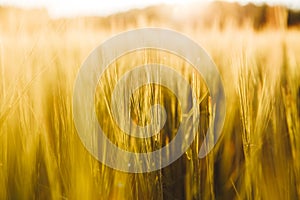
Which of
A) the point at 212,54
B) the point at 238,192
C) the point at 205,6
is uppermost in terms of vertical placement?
the point at 205,6

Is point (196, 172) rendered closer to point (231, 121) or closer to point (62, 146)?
point (231, 121)

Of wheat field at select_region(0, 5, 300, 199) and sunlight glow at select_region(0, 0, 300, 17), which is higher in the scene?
sunlight glow at select_region(0, 0, 300, 17)

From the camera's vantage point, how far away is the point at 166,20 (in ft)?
2.93

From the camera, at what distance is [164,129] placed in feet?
2.95

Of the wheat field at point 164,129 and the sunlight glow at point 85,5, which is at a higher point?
the sunlight glow at point 85,5

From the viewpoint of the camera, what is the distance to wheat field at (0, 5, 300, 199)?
85cm

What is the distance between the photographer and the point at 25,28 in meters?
0.86

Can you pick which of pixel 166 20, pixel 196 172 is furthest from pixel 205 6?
pixel 196 172

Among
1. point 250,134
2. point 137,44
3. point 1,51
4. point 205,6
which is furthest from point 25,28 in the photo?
point 250,134

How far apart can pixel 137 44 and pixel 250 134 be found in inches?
11.7

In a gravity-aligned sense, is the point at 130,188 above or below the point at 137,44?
below

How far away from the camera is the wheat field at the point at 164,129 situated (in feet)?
2.80

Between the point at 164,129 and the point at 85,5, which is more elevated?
the point at 85,5

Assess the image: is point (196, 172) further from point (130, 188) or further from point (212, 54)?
point (212, 54)
